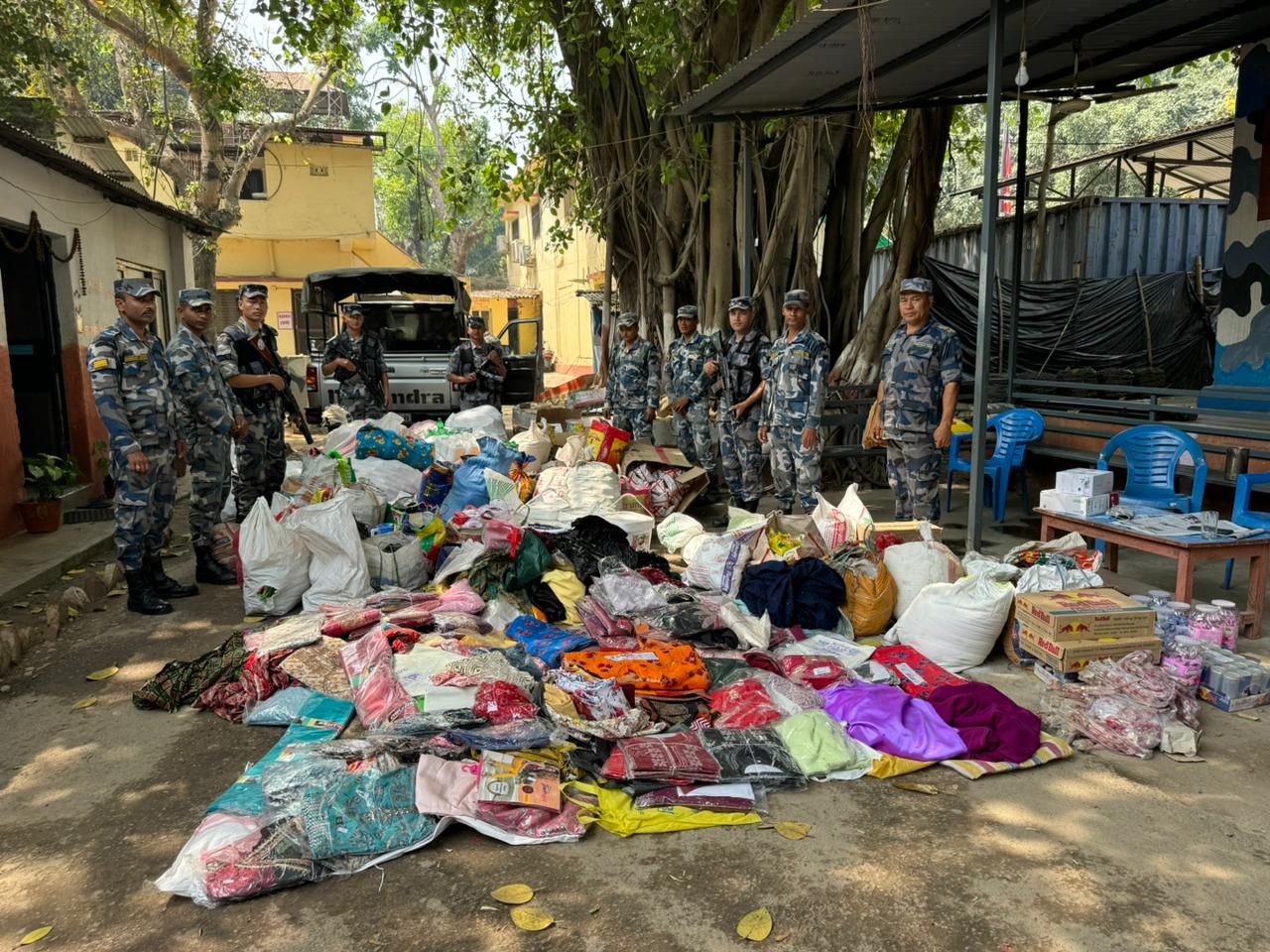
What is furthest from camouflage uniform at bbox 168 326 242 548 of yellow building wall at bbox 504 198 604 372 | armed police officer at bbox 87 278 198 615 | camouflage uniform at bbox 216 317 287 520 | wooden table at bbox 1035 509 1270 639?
yellow building wall at bbox 504 198 604 372

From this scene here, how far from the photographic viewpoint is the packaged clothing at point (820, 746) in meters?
3.27

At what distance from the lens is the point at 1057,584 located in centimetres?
434

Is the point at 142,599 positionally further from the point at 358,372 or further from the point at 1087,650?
the point at 1087,650

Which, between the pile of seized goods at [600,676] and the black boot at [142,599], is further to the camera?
the black boot at [142,599]

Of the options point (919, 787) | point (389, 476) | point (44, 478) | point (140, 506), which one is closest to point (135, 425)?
point (140, 506)

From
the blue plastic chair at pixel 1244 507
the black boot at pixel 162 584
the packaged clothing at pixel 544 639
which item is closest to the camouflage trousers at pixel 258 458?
the black boot at pixel 162 584

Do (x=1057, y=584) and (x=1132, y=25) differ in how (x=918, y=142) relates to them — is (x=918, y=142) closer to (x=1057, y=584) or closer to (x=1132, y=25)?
(x=1132, y=25)

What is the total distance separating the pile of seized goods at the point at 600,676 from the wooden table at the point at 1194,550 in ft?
0.68

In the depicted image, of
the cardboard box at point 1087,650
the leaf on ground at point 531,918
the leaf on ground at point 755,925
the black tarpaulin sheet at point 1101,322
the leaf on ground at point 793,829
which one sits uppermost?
the black tarpaulin sheet at point 1101,322

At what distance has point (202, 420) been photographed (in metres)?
5.85

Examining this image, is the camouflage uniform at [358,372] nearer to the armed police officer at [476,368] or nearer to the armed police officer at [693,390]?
the armed police officer at [476,368]

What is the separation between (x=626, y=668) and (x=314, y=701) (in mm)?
1288

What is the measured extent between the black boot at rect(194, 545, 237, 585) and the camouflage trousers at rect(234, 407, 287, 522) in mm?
682

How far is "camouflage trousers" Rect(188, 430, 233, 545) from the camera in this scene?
5.88 m
